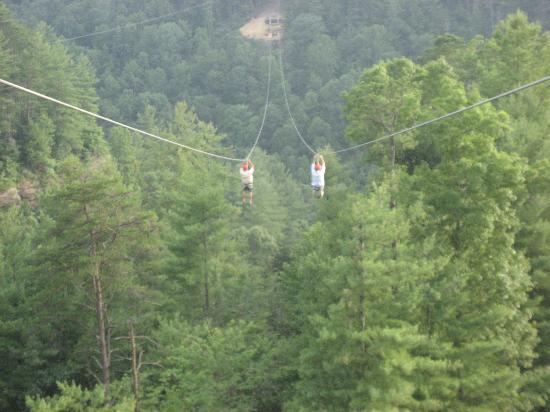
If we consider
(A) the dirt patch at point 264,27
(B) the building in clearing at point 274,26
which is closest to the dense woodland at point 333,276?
(B) the building in clearing at point 274,26

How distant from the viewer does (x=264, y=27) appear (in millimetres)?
118188

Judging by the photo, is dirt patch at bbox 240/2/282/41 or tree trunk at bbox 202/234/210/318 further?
dirt patch at bbox 240/2/282/41

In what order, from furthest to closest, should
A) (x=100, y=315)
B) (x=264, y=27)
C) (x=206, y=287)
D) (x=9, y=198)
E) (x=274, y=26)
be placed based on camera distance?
(x=264, y=27) → (x=274, y=26) → (x=9, y=198) → (x=206, y=287) → (x=100, y=315)

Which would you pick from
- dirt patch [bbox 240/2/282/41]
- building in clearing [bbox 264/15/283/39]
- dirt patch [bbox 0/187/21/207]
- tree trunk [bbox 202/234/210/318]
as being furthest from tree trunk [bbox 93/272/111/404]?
building in clearing [bbox 264/15/283/39]

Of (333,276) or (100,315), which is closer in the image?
(333,276)

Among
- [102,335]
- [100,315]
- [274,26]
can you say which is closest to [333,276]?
[102,335]

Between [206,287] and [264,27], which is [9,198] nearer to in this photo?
[206,287]

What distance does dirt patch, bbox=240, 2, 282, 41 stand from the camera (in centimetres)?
11494

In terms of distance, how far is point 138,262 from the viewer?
2791 centimetres

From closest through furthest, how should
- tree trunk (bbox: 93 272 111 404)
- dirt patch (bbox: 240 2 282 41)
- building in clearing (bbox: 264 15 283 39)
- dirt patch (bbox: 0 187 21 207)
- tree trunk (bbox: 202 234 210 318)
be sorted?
tree trunk (bbox: 93 272 111 404)
tree trunk (bbox: 202 234 210 318)
dirt patch (bbox: 0 187 21 207)
building in clearing (bbox: 264 15 283 39)
dirt patch (bbox: 240 2 282 41)

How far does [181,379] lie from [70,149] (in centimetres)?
2734

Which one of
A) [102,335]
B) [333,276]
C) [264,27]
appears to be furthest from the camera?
[264,27]

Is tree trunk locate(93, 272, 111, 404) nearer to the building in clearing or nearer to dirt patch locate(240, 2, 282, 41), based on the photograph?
dirt patch locate(240, 2, 282, 41)

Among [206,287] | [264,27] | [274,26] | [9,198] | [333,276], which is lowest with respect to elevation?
[206,287]
